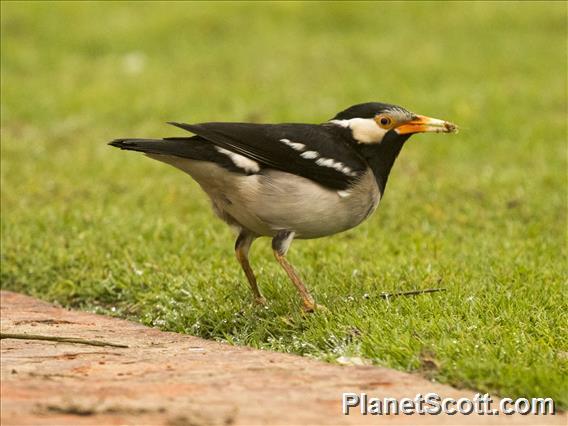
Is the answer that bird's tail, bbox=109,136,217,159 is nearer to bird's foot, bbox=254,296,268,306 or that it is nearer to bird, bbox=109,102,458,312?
bird, bbox=109,102,458,312

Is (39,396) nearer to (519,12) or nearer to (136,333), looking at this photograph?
(136,333)

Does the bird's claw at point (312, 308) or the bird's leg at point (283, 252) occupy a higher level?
the bird's leg at point (283, 252)

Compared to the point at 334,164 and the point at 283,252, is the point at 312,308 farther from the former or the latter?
the point at 334,164

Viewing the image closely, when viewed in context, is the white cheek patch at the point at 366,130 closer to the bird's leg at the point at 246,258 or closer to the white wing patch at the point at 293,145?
the white wing patch at the point at 293,145

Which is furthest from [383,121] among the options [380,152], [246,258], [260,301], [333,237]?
[333,237]

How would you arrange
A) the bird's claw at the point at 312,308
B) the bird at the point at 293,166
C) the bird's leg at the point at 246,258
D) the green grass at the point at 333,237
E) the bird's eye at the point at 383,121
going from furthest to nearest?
the bird's leg at the point at 246,258 → the bird's eye at the point at 383,121 → the bird at the point at 293,166 → the bird's claw at the point at 312,308 → the green grass at the point at 333,237

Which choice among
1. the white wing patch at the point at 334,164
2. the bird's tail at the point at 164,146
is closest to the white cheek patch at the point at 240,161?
the bird's tail at the point at 164,146

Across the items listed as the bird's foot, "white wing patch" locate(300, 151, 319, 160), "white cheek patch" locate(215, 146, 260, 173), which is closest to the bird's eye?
"white wing patch" locate(300, 151, 319, 160)

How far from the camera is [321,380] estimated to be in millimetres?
4594

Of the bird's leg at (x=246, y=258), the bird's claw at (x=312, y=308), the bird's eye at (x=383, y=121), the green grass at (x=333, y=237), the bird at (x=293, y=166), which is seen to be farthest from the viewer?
the bird's leg at (x=246, y=258)

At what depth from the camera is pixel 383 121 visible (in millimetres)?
6457

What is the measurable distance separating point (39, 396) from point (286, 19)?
1571 cm

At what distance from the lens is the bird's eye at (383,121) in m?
6.44

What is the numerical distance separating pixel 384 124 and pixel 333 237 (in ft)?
8.25
